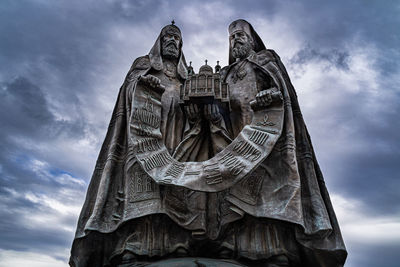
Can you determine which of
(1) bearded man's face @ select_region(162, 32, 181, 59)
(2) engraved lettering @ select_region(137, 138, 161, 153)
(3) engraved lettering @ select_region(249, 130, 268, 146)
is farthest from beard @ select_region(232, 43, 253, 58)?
(2) engraved lettering @ select_region(137, 138, 161, 153)

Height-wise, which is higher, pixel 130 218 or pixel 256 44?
pixel 256 44

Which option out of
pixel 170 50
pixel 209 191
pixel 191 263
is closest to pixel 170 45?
pixel 170 50

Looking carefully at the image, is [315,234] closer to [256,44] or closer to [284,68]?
[284,68]

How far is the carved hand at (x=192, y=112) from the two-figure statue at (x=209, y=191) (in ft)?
0.05

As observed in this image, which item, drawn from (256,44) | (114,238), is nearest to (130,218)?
(114,238)

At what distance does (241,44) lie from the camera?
21.1 ft

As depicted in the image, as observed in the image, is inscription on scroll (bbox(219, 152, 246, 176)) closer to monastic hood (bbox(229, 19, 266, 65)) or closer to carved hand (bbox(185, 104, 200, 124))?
carved hand (bbox(185, 104, 200, 124))

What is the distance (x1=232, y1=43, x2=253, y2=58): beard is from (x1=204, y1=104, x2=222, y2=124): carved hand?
1.67 m

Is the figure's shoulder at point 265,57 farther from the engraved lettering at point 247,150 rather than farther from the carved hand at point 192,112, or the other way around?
the engraved lettering at point 247,150

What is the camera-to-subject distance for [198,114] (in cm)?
531

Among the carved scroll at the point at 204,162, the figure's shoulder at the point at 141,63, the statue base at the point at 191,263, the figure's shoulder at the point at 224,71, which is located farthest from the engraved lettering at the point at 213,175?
the figure's shoulder at the point at 141,63

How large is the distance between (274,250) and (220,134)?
1.94m

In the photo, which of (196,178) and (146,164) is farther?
(146,164)

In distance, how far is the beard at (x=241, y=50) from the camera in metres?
6.37
